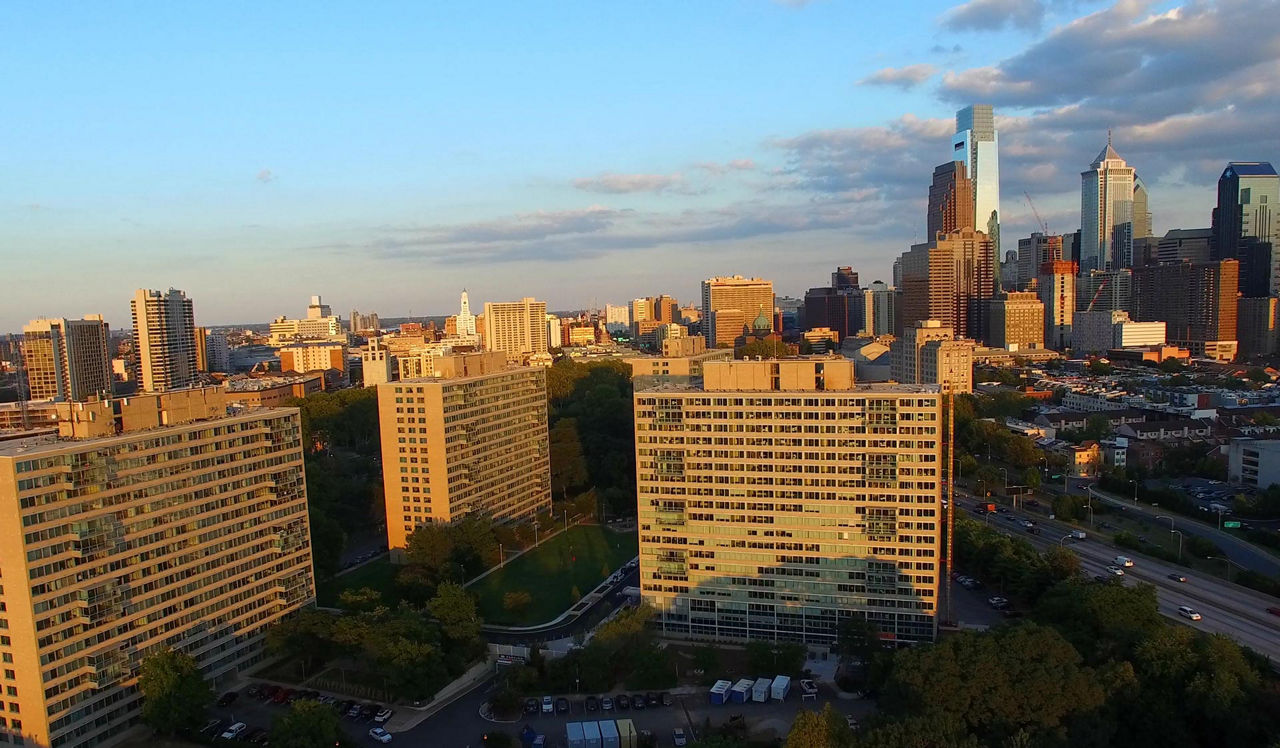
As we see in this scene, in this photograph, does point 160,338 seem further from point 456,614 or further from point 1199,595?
point 1199,595

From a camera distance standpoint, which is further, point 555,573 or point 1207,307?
point 1207,307

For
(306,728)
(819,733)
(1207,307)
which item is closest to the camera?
(819,733)

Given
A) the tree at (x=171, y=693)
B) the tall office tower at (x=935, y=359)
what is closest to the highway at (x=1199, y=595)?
the tree at (x=171, y=693)

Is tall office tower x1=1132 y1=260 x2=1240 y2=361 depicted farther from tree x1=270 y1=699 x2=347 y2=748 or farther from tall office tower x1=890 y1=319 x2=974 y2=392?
tree x1=270 y1=699 x2=347 y2=748

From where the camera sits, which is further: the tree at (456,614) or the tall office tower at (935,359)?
the tall office tower at (935,359)

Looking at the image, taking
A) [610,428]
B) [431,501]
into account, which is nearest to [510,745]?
[431,501]

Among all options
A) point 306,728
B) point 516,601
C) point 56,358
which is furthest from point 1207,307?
point 56,358

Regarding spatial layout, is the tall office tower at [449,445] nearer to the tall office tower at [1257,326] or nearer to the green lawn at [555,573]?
the green lawn at [555,573]
